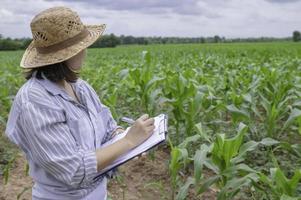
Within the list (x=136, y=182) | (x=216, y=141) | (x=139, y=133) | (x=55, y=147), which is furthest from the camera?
(x=136, y=182)

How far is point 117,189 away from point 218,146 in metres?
1.22

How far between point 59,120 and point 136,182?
82.2 inches

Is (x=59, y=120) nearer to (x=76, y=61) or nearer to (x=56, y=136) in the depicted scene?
(x=56, y=136)

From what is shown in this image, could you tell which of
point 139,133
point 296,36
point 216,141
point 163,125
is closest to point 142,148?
point 139,133

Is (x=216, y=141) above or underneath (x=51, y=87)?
underneath

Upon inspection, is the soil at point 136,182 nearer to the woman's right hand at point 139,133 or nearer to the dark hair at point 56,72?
the woman's right hand at point 139,133

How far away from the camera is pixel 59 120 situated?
173cm

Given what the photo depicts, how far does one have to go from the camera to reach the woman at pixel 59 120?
1.70m

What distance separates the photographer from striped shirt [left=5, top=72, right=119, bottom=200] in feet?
5.53

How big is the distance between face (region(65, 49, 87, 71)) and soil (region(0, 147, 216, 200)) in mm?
1515

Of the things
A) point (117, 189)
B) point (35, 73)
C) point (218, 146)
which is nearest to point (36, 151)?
point (35, 73)

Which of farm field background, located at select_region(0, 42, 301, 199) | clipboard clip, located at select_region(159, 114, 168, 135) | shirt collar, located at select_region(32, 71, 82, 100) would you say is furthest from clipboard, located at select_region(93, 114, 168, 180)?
farm field background, located at select_region(0, 42, 301, 199)

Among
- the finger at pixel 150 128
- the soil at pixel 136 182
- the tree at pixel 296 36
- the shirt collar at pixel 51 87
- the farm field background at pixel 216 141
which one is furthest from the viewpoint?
the tree at pixel 296 36

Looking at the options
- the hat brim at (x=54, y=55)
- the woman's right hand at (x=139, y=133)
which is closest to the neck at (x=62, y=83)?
the hat brim at (x=54, y=55)
